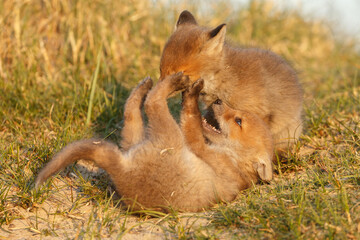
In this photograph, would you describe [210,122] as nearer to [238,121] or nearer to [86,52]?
[238,121]

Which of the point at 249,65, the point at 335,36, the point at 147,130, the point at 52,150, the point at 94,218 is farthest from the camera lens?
the point at 335,36

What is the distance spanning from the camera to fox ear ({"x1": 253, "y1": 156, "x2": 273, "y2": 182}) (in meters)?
3.81

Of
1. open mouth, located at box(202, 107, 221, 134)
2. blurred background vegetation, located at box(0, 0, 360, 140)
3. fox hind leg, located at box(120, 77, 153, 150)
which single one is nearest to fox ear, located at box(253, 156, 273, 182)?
open mouth, located at box(202, 107, 221, 134)

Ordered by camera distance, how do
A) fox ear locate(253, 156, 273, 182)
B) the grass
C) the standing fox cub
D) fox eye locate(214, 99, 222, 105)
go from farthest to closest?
fox eye locate(214, 99, 222, 105)
fox ear locate(253, 156, 273, 182)
the standing fox cub
the grass

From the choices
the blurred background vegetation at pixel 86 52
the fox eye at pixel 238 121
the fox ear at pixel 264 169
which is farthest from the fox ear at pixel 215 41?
the blurred background vegetation at pixel 86 52

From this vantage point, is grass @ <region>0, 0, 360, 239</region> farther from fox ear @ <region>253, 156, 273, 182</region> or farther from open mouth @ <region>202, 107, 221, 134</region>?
open mouth @ <region>202, 107, 221, 134</region>

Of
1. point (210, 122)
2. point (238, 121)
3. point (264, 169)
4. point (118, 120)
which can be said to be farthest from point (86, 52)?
point (264, 169)

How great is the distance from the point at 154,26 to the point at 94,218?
14.9 feet

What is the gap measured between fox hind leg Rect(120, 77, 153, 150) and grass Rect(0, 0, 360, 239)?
0.42 metres

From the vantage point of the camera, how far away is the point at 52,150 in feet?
12.9

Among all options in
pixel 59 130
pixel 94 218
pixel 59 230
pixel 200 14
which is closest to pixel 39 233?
pixel 59 230

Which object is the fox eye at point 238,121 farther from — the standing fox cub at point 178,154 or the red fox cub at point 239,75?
the red fox cub at point 239,75

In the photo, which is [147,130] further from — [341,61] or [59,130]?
[341,61]

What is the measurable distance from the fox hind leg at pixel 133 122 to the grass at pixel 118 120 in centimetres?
42
